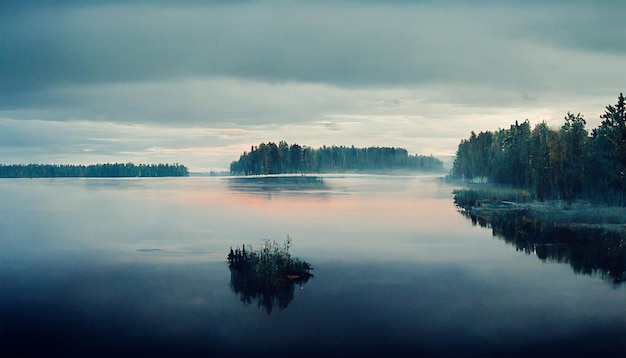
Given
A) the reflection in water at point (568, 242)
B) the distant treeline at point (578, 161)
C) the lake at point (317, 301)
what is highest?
the distant treeline at point (578, 161)

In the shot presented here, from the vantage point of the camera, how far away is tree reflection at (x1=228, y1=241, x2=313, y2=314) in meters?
24.6

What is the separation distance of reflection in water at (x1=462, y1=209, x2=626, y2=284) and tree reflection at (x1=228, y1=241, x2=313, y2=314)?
52.1 feet

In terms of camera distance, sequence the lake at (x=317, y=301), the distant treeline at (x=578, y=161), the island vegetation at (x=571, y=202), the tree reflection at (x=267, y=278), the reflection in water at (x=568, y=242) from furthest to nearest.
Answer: the distant treeline at (x=578, y=161)
the island vegetation at (x=571, y=202)
the reflection in water at (x=568, y=242)
the tree reflection at (x=267, y=278)
the lake at (x=317, y=301)

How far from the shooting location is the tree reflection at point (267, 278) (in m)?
24.6

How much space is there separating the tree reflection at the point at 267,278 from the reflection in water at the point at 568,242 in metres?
15.9

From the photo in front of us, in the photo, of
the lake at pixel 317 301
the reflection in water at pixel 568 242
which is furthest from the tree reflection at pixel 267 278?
the reflection in water at pixel 568 242

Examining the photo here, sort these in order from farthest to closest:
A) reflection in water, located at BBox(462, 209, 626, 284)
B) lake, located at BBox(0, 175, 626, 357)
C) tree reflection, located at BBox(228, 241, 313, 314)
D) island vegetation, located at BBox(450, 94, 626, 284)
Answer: island vegetation, located at BBox(450, 94, 626, 284) → reflection in water, located at BBox(462, 209, 626, 284) → tree reflection, located at BBox(228, 241, 313, 314) → lake, located at BBox(0, 175, 626, 357)

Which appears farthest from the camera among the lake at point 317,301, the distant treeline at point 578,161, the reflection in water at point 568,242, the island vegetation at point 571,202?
the distant treeline at point 578,161

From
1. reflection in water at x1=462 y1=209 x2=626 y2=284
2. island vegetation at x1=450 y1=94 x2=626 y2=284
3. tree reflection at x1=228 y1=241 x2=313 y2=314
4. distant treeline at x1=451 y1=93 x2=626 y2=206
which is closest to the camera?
tree reflection at x1=228 y1=241 x2=313 y2=314

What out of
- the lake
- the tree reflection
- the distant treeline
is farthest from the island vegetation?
the tree reflection

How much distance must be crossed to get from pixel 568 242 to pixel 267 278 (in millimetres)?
24821

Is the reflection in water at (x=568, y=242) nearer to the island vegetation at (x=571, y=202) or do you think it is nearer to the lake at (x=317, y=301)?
the island vegetation at (x=571, y=202)

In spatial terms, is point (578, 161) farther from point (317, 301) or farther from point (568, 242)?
point (317, 301)

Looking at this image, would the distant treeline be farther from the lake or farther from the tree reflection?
the tree reflection
